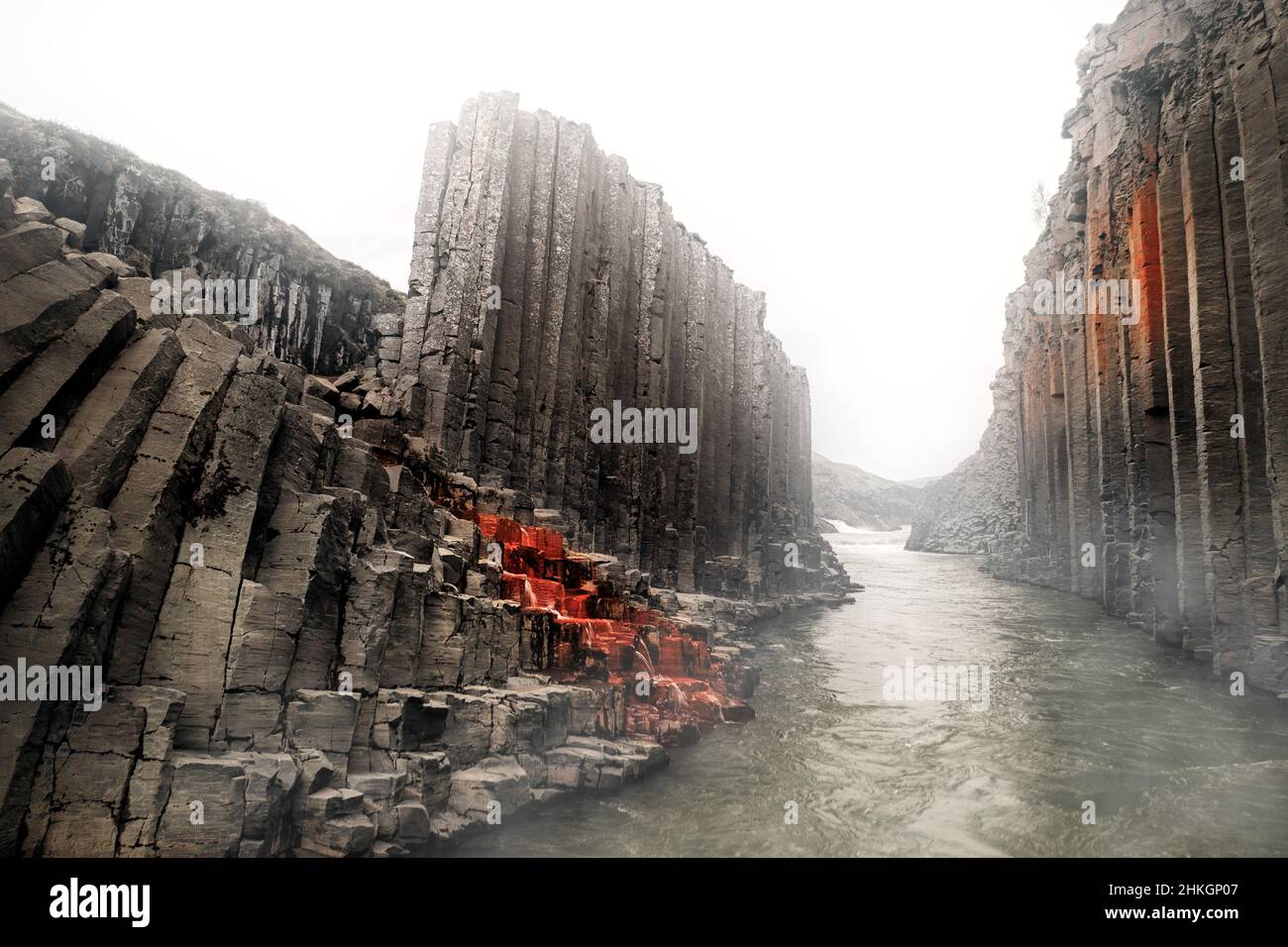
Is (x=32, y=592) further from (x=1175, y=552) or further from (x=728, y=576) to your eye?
(x=728, y=576)

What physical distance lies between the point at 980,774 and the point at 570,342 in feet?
55.4

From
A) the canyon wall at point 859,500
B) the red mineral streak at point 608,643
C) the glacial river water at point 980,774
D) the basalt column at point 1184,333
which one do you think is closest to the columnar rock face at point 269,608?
the red mineral streak at point 608,643

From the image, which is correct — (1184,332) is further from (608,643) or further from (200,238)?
(200,238)

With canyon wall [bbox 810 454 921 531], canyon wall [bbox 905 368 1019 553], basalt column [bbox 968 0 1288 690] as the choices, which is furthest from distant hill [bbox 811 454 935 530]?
basalt column [bbox 968 0 1288 690]

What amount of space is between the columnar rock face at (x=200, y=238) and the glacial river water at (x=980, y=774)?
566 inches

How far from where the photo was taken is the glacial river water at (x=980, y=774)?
8.54 metres

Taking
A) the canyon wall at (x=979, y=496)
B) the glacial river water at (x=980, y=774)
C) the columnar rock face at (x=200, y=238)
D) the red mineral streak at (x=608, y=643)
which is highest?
the columnar rock face at (x=200, y=238)

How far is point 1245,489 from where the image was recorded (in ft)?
45.6

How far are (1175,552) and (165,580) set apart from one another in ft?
71.9

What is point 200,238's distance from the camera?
64.6ft

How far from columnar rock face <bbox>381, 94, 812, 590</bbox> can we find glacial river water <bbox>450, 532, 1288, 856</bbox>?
8.91 m

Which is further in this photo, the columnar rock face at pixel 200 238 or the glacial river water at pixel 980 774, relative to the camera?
the columnar rock face at pixel 200 238

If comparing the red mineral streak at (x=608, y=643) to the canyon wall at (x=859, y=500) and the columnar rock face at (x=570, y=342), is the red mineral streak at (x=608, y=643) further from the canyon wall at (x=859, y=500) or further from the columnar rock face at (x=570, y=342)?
the canyon wall at (x=859, y=500)
